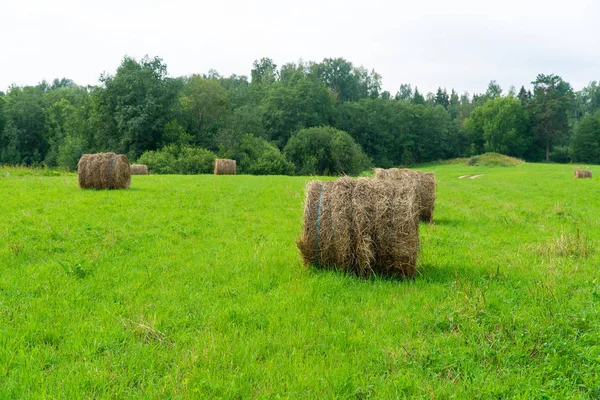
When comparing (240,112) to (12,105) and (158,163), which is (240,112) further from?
(12,105)

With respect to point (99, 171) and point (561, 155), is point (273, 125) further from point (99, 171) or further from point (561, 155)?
point (99, 171)

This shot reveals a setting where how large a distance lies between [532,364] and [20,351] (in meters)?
5.51

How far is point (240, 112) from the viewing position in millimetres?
74562

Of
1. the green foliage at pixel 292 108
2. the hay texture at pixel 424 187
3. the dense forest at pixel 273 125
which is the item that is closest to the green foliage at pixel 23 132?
the dense forest at pixel 273 125

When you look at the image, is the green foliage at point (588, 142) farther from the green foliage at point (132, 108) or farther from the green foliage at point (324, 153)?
the green foliage at point (132, 108)

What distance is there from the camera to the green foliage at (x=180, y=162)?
49.8m

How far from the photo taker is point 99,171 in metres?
19.4

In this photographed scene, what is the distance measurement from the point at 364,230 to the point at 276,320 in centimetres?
275

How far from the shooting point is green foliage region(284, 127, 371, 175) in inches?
2761

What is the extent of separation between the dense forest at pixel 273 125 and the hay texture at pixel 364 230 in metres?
43.6

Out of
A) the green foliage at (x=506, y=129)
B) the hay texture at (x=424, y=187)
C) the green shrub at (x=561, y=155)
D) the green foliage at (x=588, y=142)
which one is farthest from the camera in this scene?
the green foliage at (x=506, y=129)

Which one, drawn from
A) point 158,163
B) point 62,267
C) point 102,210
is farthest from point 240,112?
point 62,267

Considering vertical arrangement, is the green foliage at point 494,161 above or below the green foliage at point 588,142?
below

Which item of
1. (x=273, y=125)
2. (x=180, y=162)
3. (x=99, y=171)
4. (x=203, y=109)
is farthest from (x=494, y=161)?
(x=99, y=171)
